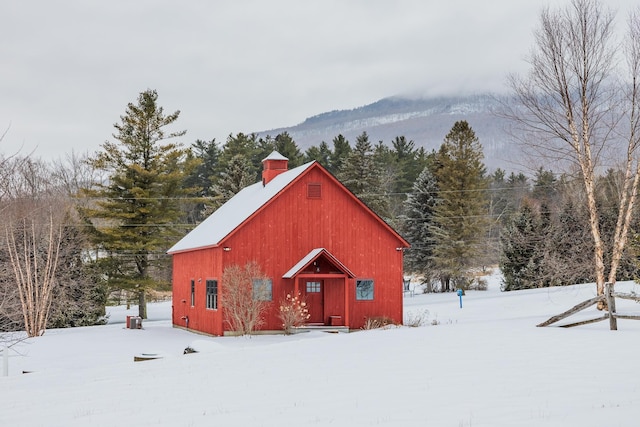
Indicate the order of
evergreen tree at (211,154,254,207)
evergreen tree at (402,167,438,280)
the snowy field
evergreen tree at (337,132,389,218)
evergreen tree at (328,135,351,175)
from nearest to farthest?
the snowy field, evergreen tree at (211,154,254,207), evergreen tree at (402,167,438,280), evergreen tree at (337,132,389,218), evergreen tree at (328,135,351,175)

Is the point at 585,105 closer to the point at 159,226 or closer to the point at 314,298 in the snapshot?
the point at 314,298

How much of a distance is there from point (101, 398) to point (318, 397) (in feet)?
13.1

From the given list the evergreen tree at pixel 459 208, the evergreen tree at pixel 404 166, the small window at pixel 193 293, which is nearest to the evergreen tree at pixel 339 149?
the evergreen tree at pixel 404 166

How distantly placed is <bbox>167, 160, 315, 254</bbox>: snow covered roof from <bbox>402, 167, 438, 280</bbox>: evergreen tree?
738 inches

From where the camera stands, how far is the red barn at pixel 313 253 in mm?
26891

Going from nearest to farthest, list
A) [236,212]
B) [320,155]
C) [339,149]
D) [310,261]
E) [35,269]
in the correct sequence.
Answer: [310,261] < [35,269] < [236,212] < [339,149] < [320,155]

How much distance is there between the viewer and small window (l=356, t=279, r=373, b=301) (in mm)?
28438

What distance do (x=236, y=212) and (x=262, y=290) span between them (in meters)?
5.56

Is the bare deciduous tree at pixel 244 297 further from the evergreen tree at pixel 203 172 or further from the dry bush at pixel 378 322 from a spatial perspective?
the evergreen tree at pixel 203 172

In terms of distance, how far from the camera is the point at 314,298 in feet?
92.5

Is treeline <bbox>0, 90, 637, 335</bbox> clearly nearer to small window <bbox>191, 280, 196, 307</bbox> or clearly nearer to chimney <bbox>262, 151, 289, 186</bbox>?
small window <bbox>191, 280, 196, 307</bbox>

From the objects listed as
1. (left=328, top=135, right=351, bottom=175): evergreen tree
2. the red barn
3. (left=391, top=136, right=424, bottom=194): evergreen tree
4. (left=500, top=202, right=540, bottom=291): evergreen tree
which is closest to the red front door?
the red barn

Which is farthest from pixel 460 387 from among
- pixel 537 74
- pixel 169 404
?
pixel 537 74

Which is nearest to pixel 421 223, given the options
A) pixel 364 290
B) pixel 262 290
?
pixel 364 290
